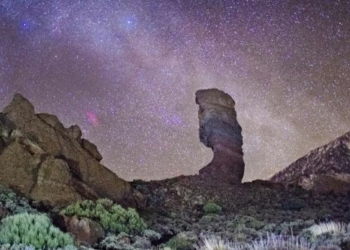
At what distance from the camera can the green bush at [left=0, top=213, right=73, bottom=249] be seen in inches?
404

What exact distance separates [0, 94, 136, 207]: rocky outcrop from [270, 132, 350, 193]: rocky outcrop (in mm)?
18491

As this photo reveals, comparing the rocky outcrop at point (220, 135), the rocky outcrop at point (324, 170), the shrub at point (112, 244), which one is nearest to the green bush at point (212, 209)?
the rocky outcrop at point (220, 135)

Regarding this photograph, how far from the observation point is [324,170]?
37656mm

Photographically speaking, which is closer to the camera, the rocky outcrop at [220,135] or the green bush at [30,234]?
the green bush at [30,234]

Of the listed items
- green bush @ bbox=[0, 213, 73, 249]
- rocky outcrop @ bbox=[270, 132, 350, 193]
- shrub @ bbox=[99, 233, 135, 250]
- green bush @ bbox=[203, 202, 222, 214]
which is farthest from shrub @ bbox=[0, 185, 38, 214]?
→ rocky outcrop @ bbox=[270, 132, 350, 193]

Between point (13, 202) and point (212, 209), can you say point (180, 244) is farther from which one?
point (212, 209)

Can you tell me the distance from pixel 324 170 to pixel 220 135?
11.0 m

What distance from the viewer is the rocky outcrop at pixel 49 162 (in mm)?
19719

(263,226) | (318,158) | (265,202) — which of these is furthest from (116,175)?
(318,158)

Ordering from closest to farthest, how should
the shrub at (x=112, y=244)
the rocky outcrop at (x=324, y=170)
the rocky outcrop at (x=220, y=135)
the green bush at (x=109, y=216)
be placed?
1. the shrub at (x=112, y=244)
2. the green bush at (x=109, y=216)
3. the rocky outcrop at (x=324, y=170)
4. the rocky outcrop at (x=220, y=135)

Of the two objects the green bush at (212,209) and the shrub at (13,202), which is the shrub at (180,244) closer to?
the shrub at (13,202)

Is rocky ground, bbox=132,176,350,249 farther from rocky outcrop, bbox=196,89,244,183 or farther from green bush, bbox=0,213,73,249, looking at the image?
green bush, bbox=0,213,73,249

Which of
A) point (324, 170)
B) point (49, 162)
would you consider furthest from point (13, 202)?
point (324, 170)

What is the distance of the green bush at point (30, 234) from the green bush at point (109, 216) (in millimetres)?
5511
